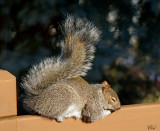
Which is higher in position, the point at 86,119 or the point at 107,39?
the point at 107,39

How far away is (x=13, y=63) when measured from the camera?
1.39 metres

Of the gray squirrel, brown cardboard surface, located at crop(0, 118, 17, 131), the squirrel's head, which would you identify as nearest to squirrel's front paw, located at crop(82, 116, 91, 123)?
the gray squirrel

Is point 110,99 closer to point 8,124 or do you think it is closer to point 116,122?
point 116,122

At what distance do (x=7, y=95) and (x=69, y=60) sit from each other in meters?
0.34

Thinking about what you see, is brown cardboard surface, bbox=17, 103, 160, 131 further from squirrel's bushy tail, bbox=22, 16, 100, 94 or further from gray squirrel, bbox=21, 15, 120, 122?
squirrel's bushy tail, bbox=22, 16, 100, 94

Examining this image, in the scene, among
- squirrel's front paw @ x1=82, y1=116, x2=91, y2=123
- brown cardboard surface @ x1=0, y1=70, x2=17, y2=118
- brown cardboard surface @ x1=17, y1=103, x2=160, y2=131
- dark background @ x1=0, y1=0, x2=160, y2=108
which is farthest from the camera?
dark background @ x1=0, y1=0, x2=160, y2=108

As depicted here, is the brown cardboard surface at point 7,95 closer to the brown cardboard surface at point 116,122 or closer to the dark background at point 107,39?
the brown cardboard surface at point 116,122

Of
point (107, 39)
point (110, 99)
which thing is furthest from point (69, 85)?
point (107, 39)

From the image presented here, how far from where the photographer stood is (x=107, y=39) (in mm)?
1663

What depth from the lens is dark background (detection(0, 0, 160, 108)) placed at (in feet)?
4.74

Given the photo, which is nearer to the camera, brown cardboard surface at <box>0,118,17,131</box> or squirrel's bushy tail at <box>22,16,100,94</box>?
brown cardboard surface at <box>0,118,17,131</box>

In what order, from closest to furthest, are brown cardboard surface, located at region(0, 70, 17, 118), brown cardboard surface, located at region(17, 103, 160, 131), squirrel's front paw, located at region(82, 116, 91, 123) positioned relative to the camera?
brown cardboard surface, located at region(0, 70, 17, 118) < brown cardboard surface, located at region(17, 103, 160, 131) < squirrel's front paw, located at region(82, 116, 91, 123)

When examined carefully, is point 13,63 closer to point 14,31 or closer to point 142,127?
point 14,31

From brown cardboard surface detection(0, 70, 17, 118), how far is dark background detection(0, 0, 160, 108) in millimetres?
434
